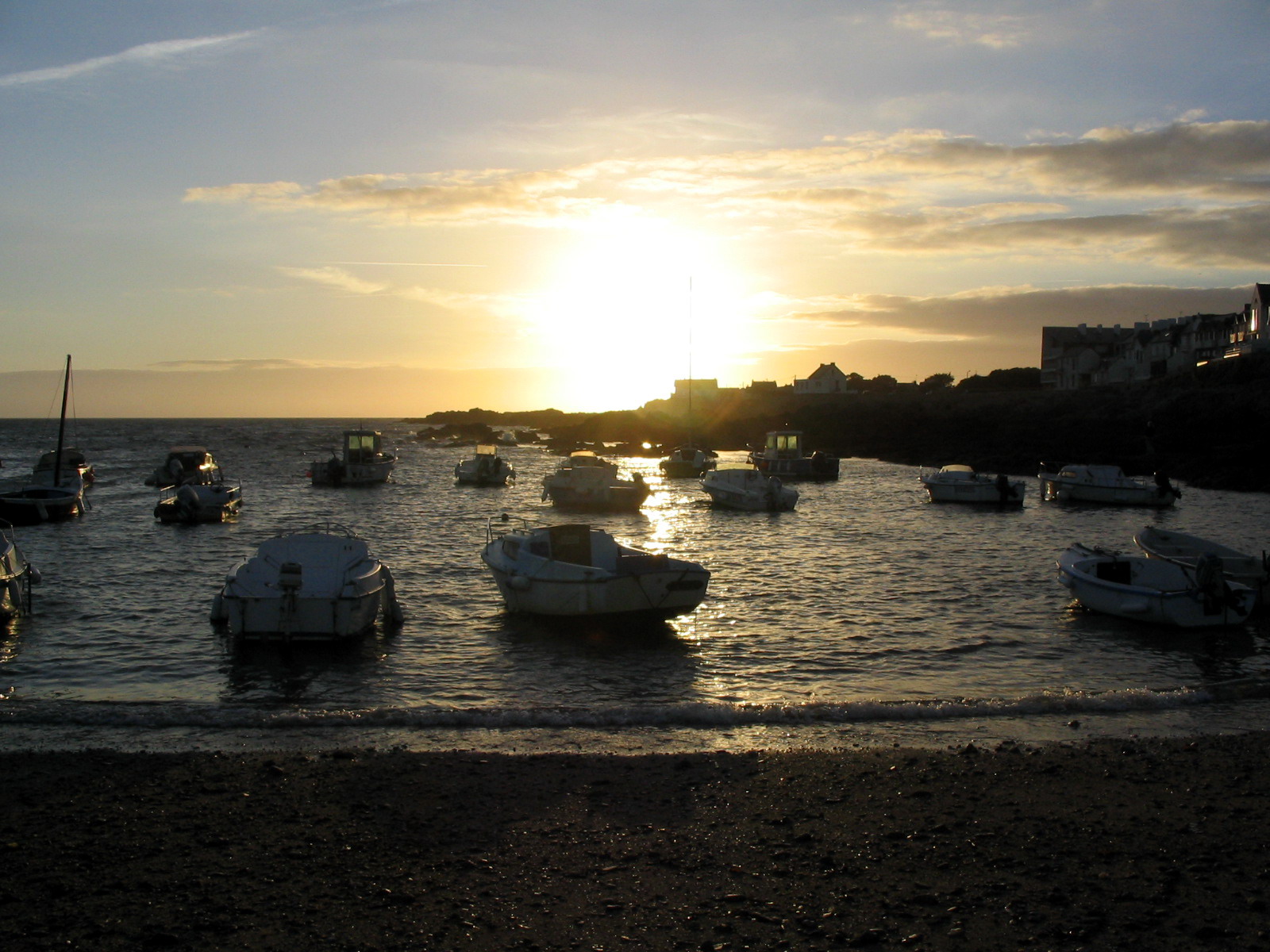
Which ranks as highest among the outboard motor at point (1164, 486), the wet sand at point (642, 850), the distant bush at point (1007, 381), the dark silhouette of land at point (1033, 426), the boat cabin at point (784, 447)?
the distant bush at point (1007, 381)

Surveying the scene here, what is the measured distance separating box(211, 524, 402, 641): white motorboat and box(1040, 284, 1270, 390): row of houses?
266 feet

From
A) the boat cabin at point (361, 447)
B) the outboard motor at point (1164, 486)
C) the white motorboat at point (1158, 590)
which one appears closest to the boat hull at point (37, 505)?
the boat cabin at point (361, 447)

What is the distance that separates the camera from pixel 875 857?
734 cm

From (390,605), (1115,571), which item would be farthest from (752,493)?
(390,605)

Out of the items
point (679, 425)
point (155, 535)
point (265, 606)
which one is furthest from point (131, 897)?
point (679, 425)

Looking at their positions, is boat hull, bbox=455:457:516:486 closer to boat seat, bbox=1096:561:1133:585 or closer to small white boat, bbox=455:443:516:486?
small white boat, bbox=455:443:516:486

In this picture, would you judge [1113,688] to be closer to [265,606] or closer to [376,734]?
[376,734]

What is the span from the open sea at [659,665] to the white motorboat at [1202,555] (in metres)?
1.06

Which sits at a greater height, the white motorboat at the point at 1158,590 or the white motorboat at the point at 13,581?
the white motorboat at the point at 1158,590

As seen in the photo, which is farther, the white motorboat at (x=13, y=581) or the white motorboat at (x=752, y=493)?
the white motorboat at (x=752, y=493)

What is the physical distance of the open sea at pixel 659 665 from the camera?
36.9ft

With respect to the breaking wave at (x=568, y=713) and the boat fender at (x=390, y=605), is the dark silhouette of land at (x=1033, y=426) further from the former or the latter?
the boat fender at (x=390, y=605)

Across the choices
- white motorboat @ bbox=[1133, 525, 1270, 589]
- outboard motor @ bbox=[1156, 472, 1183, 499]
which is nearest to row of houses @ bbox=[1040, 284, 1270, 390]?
outboard motor @ bbox=[1156, 472, 1183, 499]

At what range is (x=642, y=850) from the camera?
758cm
